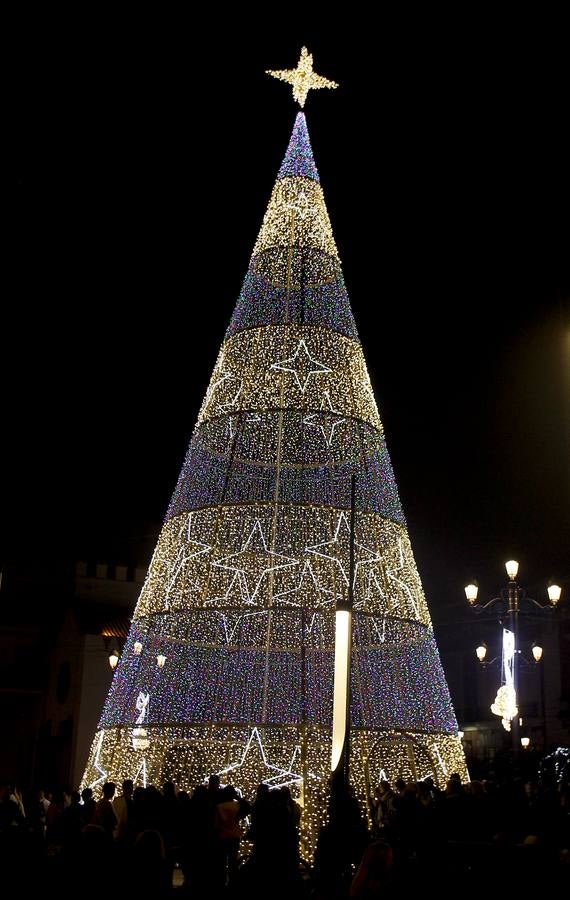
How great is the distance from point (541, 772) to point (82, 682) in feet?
68.5

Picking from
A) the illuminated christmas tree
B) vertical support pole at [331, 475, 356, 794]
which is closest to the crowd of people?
vertical support pole at [331, 475, 356, 794]

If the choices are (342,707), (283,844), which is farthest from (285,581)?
(283,844)

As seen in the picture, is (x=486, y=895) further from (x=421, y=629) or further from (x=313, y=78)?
(x=313, y=78)

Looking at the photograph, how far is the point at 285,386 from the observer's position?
15.2 meters

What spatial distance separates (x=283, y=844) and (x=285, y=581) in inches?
302

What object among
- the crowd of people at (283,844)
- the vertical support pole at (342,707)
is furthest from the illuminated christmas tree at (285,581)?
the vertical support pole at (342,707)

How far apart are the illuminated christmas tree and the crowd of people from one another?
6.91ft

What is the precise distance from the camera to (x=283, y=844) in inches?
295

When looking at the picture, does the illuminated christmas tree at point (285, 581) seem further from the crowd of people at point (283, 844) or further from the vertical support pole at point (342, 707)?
the vertical support pole at point (342, 707)

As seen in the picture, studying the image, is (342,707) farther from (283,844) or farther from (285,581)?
(285,581)

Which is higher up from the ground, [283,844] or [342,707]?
[342,707]

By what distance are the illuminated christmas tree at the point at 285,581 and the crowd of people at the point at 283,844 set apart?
2107 millimetres

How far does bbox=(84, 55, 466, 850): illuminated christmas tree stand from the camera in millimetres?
14016

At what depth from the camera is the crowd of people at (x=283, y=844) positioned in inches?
238
